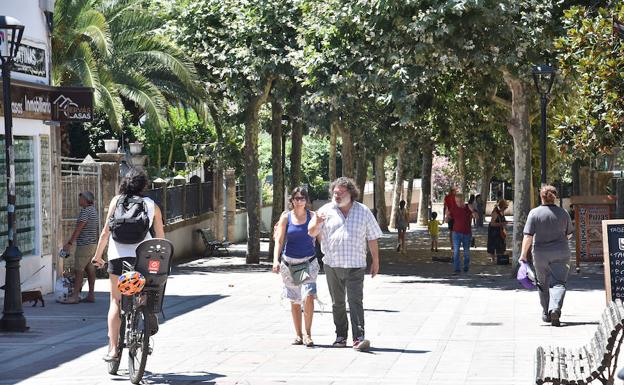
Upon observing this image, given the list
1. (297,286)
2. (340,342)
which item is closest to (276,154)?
(297,286)

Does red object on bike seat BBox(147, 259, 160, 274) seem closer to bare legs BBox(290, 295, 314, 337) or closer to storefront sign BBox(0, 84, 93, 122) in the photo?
bare legs BBox(290, 295, 314, 337)

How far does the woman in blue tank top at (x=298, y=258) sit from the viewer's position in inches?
515

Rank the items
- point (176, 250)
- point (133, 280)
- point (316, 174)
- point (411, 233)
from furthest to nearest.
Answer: point (316, 174)
point (411, 233)
point (176, 250)
point (133, 280)

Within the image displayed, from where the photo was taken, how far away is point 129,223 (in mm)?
10922

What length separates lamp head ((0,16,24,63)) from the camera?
14.4 meters

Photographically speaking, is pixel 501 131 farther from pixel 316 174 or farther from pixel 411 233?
pixel 316 174

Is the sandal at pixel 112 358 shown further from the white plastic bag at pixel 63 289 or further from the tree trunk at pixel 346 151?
the tree trunk at pixel 346 151

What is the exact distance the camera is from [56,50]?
92.1ft

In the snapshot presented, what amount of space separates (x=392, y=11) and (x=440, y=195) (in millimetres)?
58955

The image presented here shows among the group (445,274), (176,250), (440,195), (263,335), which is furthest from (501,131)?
(440,195)

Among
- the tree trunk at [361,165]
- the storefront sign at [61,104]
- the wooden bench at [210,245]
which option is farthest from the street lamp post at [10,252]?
the tree trunk at [361,165]

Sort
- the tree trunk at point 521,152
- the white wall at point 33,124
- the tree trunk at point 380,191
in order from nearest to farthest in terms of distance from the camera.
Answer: the white wall at point 33,124
the tree trunk at point 521,152
the tree trunk at point 380,191

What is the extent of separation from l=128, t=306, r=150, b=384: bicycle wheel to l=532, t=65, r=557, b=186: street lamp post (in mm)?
12851

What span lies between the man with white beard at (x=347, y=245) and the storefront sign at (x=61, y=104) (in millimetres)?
8134
